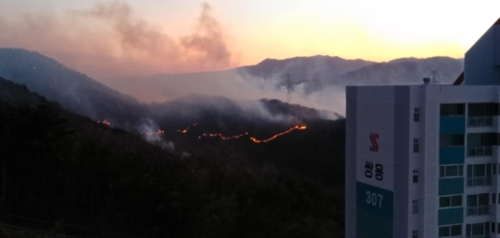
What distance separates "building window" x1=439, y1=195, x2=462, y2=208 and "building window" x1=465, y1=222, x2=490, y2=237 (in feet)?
1.75

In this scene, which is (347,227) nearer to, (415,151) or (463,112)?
(415,151)

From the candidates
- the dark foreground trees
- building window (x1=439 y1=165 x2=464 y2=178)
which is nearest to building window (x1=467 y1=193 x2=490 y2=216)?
building window (x1=439 y1=165 x2=464 y2=178)

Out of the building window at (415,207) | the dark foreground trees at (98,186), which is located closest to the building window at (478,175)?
the building window at (415,207)

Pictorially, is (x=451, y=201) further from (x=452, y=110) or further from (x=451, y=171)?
(x=452, y=110)

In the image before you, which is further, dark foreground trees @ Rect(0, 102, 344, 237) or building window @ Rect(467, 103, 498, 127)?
dark foreground trees @ Rect(0, 102, 344, 237)

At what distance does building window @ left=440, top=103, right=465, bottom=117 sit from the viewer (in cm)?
986

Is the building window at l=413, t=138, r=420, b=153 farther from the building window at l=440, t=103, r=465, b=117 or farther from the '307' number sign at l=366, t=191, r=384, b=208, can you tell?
the '307' number sign at l=366, t=191, r=384, b=208

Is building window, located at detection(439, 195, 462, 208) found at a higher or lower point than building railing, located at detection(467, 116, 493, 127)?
lower

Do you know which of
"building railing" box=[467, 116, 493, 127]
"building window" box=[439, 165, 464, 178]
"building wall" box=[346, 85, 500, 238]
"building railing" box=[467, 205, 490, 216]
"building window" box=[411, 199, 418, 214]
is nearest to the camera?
"building wall" box=[346, 85, 500, 238]

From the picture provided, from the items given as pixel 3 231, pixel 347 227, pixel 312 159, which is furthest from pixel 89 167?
pixel 312 159

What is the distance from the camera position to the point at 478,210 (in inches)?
404

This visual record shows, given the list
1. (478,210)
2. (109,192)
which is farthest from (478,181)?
(109,192)

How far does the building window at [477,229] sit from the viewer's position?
1015 cm

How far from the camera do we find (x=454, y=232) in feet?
33.1
